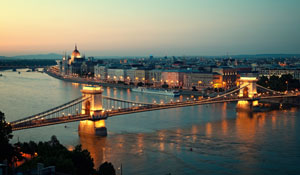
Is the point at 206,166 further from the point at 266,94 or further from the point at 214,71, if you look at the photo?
the point at 214,71

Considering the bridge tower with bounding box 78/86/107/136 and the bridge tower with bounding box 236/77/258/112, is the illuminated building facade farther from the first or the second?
the bridge tower with bounding box 78/86/107/136

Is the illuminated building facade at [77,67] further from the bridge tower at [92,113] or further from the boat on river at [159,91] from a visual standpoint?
the bridge tower at [92,113]

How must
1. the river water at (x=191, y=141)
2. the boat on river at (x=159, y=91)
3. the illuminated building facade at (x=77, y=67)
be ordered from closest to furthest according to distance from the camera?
the river water at (x=191, y=141), the boat on river at (x=159, y=91), the illuminated building facade at (x=77, y=67)

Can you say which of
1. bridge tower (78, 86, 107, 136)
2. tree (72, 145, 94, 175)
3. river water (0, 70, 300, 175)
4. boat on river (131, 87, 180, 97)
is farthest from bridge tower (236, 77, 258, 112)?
tree (72, 145, 94, 175)

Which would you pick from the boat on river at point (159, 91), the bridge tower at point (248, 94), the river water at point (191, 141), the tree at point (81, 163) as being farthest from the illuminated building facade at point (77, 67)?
the tree at point (81, 163)

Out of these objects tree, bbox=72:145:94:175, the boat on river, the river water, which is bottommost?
the river water

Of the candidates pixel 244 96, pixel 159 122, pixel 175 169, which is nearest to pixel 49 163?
pixel 175 169

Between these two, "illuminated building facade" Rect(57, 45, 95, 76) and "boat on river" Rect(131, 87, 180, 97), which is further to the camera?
"illuminated building facade" Rect(57, 45, 95, 76)
